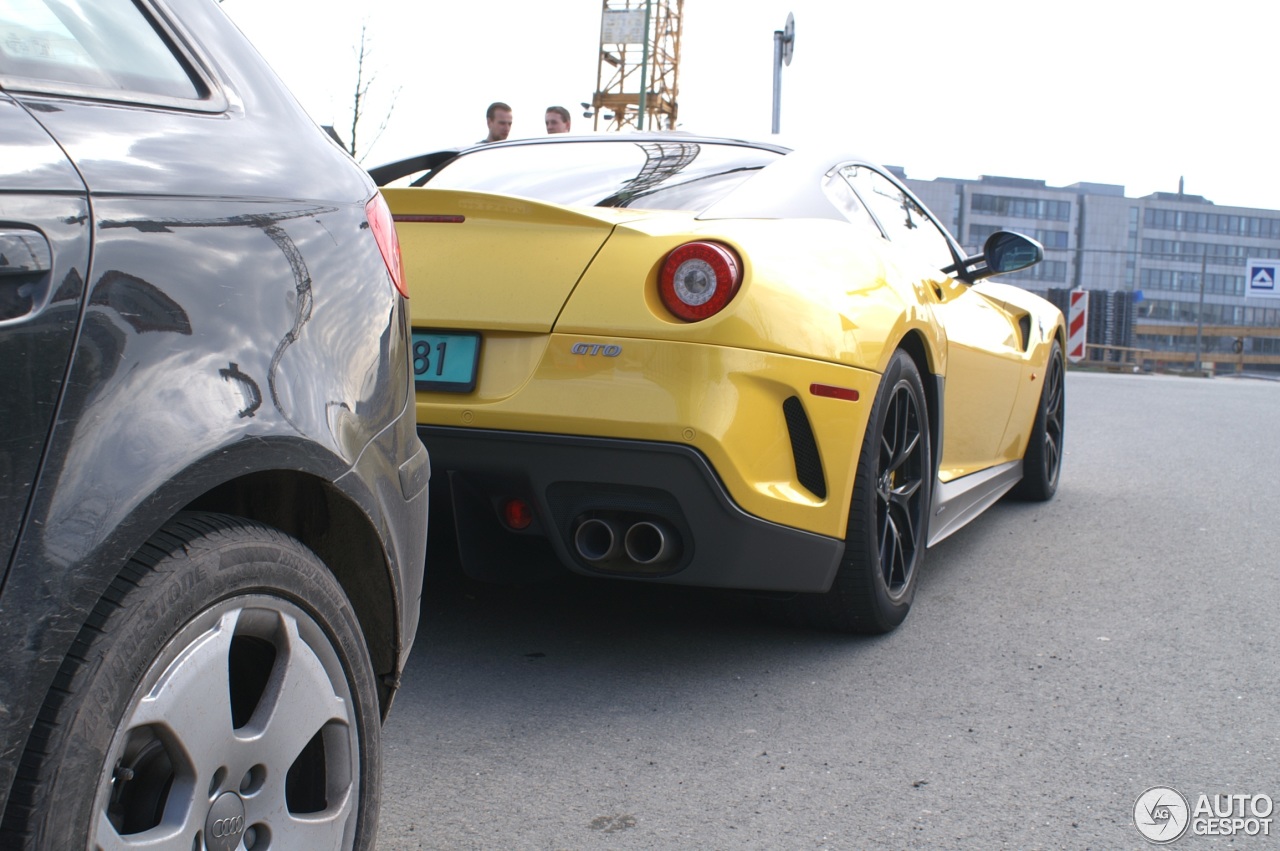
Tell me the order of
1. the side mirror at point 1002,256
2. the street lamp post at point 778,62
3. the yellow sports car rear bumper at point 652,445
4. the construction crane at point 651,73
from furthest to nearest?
the construction crane at point 651,73
the street lamp post at point 778,62
the side mirror at point 1002,256
the yellow sports car rear bumper at point 652,445

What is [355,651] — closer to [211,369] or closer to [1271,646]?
[211,369]

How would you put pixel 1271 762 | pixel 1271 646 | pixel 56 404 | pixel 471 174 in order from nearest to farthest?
pixel 56 404
pixel 1271 762
pixel 1271 646
pixel 471 174

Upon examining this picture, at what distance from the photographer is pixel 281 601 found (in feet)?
5.44

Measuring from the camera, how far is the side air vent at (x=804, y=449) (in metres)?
3.09

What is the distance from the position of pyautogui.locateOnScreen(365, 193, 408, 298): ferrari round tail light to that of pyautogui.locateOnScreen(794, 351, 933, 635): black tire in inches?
63.8

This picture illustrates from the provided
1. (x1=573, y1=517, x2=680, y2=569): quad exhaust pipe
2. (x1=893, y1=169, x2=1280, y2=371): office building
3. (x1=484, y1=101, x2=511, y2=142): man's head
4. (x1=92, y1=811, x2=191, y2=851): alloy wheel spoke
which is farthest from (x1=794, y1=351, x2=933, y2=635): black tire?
(x1=893, y1=169, x2=1280, y2=371): office building

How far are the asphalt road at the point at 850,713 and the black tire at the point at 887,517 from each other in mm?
104

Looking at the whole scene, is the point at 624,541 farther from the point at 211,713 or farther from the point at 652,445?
the point at 211,713

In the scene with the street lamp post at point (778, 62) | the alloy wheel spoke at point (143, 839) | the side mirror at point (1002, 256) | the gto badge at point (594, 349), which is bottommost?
the alloy wheel spoke at point (143, 839)

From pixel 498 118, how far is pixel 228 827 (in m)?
7.54

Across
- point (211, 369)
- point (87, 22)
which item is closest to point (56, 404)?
point (211, 369)

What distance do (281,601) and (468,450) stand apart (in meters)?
1.36

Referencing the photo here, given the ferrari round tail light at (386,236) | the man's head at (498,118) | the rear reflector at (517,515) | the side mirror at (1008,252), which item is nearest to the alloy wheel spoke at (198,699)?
the ferrari round tail light at (386,236)

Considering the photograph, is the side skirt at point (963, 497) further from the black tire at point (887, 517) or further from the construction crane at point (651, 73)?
the construction crane at point (651, 73)
